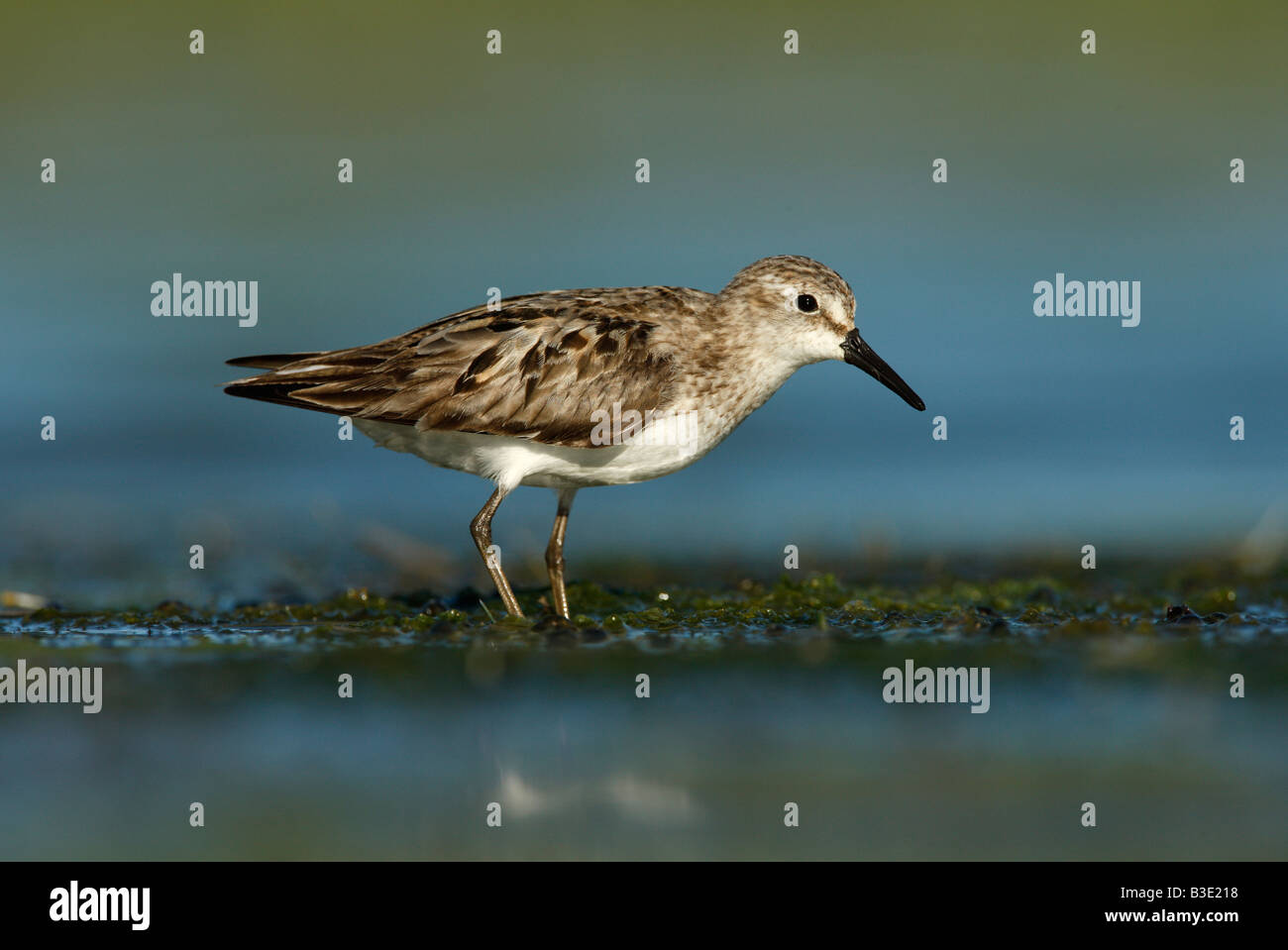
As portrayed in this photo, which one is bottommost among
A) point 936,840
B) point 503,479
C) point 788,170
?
point 936,840

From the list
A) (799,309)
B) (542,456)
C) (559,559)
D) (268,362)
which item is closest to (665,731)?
(542,456)

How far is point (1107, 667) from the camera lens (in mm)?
8789

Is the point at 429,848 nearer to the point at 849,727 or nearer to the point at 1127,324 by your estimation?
the point at 849,727

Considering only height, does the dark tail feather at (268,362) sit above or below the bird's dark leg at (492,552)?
above

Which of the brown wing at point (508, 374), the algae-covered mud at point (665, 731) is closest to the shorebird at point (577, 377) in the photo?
the brown wing at point (508, 374)

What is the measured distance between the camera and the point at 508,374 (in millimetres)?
10094

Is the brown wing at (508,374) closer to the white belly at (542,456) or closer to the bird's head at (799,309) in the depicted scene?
the white belly at (542,456)

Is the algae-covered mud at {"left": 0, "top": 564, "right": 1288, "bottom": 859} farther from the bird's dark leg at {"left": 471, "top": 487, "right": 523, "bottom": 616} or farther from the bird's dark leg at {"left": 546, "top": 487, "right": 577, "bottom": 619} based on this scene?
the bird's dark leg at {"left": 546, "top": 487, "right": 577, "bottom": 619}

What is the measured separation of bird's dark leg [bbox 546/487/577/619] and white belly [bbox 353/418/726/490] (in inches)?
20.2

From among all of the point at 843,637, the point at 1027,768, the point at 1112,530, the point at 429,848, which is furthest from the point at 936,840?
the point at 1112,530

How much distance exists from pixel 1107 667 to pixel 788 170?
11749mm

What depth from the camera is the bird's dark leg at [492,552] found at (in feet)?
33.5

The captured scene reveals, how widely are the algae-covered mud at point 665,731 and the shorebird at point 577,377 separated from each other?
3.62 ft

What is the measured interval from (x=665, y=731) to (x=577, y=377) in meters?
2.97
